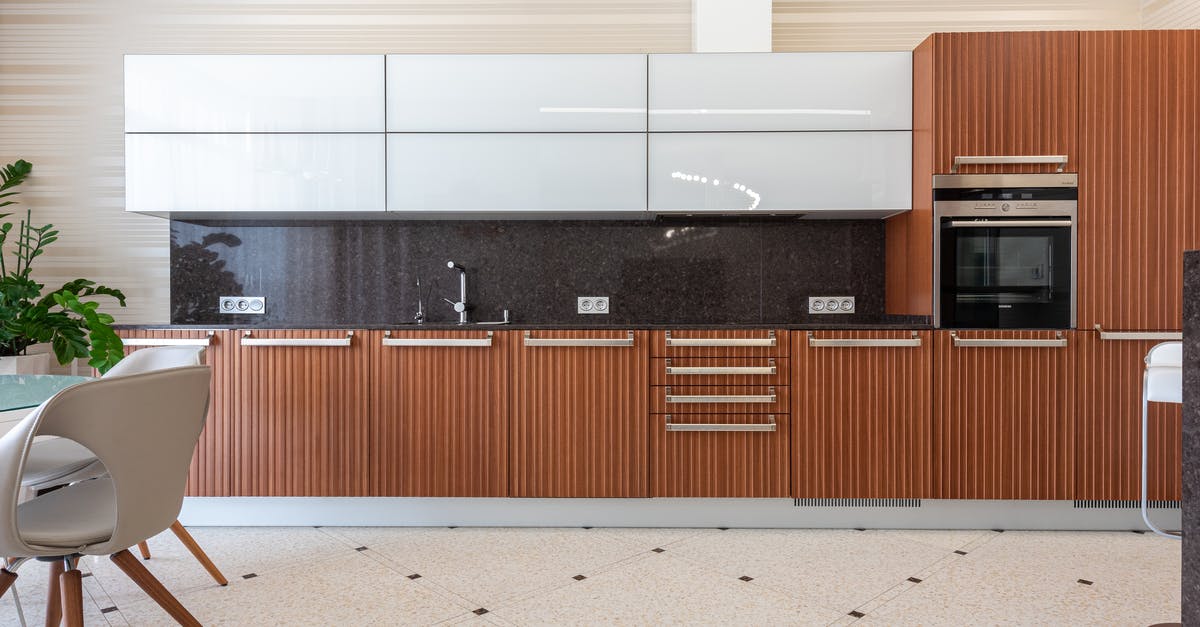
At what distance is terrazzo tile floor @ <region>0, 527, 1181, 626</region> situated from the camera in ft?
6.77

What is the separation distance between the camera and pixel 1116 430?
2766 mm

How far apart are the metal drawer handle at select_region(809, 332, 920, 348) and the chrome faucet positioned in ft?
5.81

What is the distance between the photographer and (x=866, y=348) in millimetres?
2803

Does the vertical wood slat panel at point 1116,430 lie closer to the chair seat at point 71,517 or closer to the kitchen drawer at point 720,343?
the kitchen drawer at point 720,343

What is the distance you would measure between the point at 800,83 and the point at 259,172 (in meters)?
2.62

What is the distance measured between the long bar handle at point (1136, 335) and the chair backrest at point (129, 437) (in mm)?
3405

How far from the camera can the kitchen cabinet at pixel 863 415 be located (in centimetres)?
279

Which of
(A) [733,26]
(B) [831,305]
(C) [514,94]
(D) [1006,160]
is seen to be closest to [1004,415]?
(B) [831,305]

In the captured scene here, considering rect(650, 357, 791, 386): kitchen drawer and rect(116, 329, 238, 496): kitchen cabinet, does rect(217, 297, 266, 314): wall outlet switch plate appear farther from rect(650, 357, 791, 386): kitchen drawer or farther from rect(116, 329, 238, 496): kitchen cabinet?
rect(650, 357, 791, 386): kitchen drawer

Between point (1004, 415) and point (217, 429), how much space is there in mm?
3465

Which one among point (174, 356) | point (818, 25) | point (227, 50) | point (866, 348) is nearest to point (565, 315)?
point (866, 348)

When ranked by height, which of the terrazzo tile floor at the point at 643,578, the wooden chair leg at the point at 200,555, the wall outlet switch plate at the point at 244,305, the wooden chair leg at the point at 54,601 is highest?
the wall outlet switch plate at the point at 244,305

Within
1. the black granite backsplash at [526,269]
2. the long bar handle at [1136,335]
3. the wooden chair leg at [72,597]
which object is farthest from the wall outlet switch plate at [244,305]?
the long bar handle at [1136,335]

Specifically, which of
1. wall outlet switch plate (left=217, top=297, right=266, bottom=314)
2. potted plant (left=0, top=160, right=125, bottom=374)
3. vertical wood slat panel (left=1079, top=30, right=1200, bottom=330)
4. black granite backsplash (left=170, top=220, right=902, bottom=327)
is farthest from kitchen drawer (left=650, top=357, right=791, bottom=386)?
potted plant (left=0, top=160, right=125, bottom=374)
